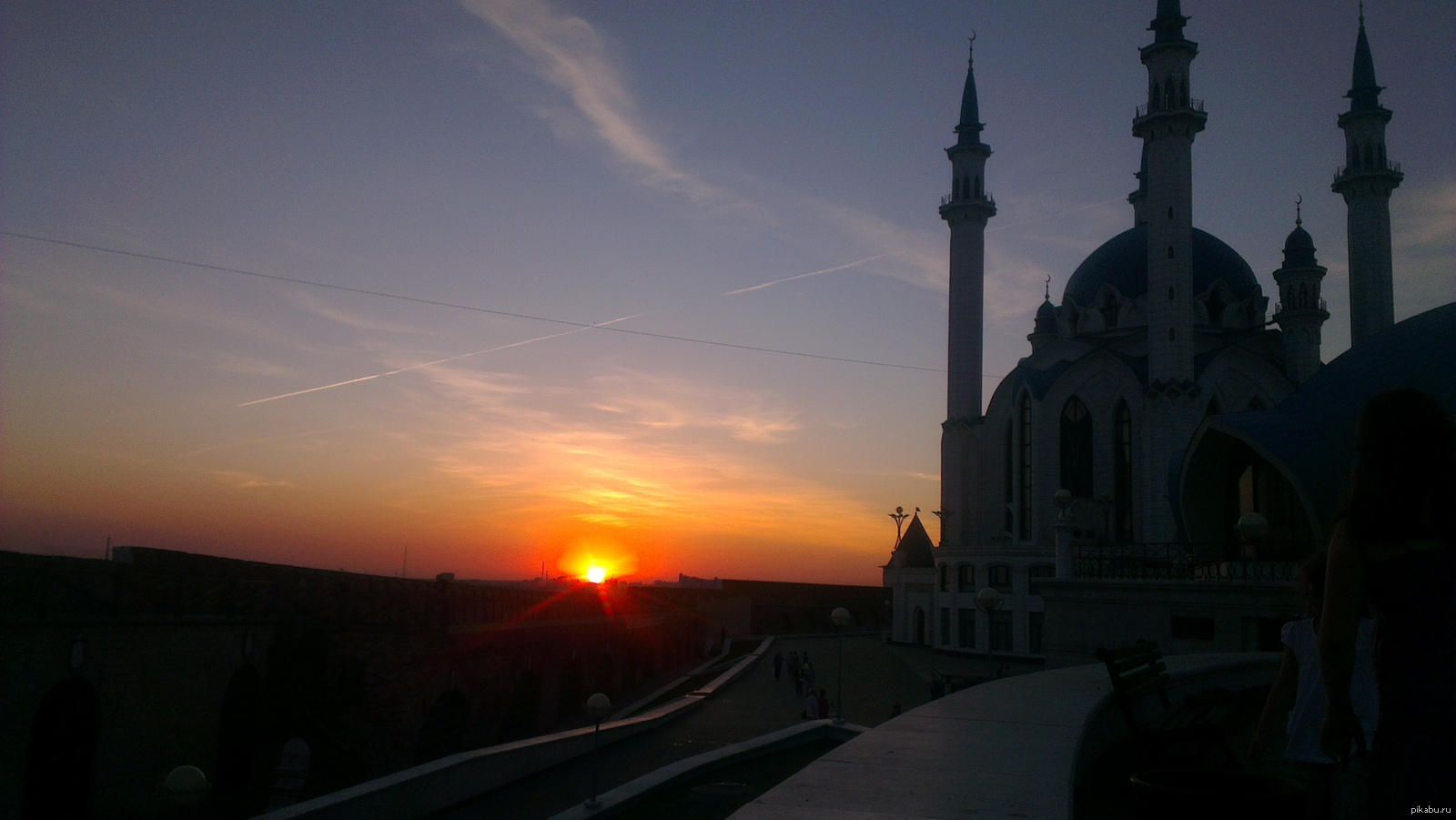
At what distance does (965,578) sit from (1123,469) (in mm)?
9721

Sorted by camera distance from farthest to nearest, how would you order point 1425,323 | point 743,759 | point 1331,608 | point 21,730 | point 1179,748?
point 1425,323 < point 21,730 < point 743,759 < point 1179,748 < point 1331,608

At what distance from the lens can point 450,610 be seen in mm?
22750

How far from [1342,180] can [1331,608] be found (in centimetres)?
5093

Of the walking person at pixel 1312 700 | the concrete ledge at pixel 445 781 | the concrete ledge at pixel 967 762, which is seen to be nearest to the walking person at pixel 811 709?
the concrete ledge at pixel 445 781

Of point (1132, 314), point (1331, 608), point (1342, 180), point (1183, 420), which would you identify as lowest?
point (1331, 608)

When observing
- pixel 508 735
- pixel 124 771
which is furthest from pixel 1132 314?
pixel 124 771

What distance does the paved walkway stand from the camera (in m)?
13.8

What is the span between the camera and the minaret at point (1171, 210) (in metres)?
41.2

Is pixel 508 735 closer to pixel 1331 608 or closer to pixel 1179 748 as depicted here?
pixel 1179 748

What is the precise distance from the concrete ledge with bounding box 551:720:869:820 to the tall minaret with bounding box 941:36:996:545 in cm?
4193

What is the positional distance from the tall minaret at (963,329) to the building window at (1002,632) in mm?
4466

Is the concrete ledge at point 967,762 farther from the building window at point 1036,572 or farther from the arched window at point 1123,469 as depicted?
the building window at point 1036,572

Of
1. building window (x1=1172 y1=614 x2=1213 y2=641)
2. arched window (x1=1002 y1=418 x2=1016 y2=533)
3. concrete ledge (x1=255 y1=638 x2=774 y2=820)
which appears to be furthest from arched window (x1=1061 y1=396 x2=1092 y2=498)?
concrete ledge (x1=255 y1=638 x2=774 y2=820)

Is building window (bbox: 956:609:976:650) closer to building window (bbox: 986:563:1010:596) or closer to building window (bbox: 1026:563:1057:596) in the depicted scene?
building window (bbox: 986:563:1010:596)
